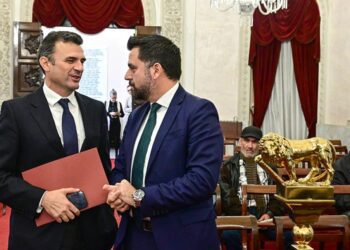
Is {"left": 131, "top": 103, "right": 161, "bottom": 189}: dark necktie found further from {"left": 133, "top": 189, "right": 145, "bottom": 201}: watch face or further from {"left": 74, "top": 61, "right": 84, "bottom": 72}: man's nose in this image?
{"left": 74, "top": 61, "right": 84, "bottom": 72}: man's nose

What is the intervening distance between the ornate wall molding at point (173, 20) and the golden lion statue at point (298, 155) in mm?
9359

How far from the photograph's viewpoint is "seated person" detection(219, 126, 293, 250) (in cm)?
516

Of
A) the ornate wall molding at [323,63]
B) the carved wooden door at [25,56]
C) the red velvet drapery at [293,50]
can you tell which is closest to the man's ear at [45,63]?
the carved wooden door at [25,56]

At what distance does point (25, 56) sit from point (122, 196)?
8525 mm

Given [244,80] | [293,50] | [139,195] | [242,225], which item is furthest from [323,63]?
[139,195]

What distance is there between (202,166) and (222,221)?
146 centimetres

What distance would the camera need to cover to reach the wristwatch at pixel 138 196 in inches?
89.0

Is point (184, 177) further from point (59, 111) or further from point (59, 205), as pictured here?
point (59, 111)

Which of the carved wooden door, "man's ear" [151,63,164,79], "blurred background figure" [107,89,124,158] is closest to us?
"man's ear" [151,63,164,79]

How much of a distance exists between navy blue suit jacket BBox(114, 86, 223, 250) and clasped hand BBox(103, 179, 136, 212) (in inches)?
2.5

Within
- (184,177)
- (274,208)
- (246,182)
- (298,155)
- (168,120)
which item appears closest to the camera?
(298,155)

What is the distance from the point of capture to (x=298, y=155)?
5.90ft

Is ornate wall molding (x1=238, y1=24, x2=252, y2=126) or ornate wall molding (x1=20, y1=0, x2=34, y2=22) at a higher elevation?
ornate wall molding (x1=20, y1=0, x2=34, y2=22)

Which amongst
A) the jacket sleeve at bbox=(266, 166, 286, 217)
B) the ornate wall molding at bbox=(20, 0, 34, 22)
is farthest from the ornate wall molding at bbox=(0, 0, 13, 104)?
the jacket sleeve at bbox=(266, 166, 286, 217)
